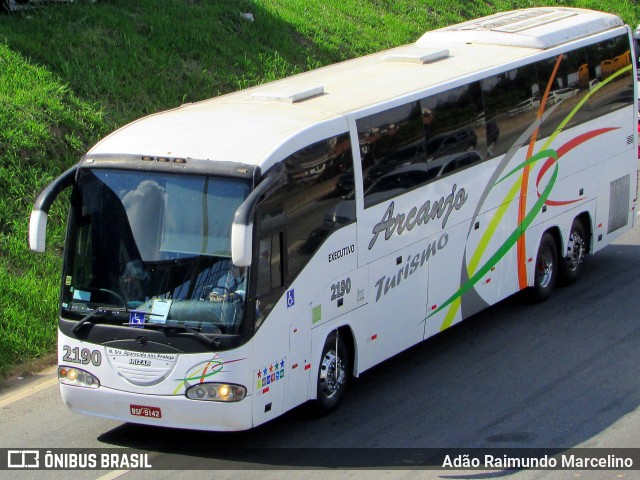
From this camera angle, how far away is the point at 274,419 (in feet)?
35.3

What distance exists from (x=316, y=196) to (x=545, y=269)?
5215 millimetres

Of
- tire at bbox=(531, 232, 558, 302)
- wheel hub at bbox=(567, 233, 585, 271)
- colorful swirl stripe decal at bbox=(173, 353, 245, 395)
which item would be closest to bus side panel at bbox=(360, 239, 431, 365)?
colorful swirl stripe decal at bbox=(173, 353, 245, 395)

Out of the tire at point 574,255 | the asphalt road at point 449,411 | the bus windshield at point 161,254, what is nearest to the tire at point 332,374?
the asphalt road at point 449,411

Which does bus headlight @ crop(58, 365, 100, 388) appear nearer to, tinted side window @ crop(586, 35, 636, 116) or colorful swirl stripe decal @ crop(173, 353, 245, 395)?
colorful swirl stripe decal @ crop(173, 353, 245, 395)

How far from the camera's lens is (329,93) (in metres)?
11.5

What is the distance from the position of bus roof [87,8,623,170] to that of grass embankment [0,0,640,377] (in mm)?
3509

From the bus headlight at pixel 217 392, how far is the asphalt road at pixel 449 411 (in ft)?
2.17

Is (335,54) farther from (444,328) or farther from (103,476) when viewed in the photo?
(103,476)

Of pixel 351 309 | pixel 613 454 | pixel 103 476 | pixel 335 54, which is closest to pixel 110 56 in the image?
pixel 335 54

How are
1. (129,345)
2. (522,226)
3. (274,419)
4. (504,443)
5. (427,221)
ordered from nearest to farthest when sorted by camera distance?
(129,345)
(504,443)
(274,419)
(427,221)
(522,226)

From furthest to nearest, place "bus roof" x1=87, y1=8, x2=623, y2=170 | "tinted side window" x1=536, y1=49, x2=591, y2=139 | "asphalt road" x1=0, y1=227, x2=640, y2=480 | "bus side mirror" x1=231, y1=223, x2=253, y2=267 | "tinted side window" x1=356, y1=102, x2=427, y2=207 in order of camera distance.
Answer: "tinted side window" x1=536, y1=49, x2=591, y2=139
"tinted side window" x1=356, y1=102, x2=427, y2=207
"asphalt road" x1=0, y1=227, x2=640, y2=480
"bus roof" x1=87, y1=8, x2=623, y2=170
"bus side mirror" x1=231, y1=223, x2=253, y2=267

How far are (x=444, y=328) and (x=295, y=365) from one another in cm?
Result: 296

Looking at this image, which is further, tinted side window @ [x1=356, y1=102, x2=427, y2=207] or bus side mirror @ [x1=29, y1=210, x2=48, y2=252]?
tinted side window @ [x1=356, y1=102, x2=427, y2=207]

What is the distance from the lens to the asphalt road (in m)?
9.86
